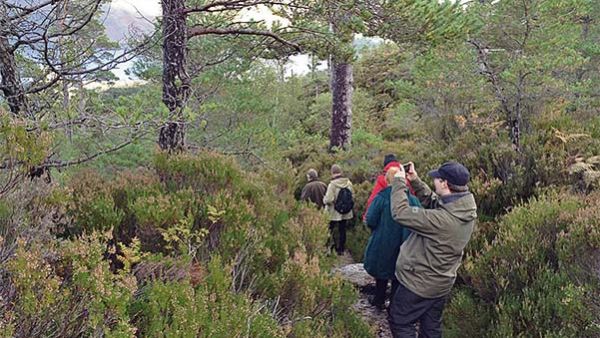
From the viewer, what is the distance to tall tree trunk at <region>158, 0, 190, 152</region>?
565 cm

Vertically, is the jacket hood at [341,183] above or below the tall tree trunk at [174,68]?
below

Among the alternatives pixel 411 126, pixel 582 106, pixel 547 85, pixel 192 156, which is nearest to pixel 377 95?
pixel 411 126

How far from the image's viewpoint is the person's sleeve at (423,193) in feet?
15.6

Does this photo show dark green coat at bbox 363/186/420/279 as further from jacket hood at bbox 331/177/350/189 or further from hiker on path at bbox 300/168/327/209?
hiker on path at bbox 300/168/327/209

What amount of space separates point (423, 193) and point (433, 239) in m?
1.17

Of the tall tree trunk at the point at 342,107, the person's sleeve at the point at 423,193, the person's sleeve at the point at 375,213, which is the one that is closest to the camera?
the person's sleeve at the point at 423,193

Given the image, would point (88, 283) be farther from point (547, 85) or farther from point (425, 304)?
point (547, 85)

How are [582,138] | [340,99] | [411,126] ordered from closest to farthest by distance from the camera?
[582,138] → [340,99] → [411,126]

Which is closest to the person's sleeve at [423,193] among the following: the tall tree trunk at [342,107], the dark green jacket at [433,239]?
the dark green jacket at [433,239]

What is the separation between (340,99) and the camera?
1212cm

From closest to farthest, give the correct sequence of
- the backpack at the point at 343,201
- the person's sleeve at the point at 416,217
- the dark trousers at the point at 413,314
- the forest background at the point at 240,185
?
the forest background at the point at 240,185 < the person's sleeve at the point at 416,217 < the dark trousers at the point at 413,314 < the backpack at the point at 343,201

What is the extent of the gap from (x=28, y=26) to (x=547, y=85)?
312 inches

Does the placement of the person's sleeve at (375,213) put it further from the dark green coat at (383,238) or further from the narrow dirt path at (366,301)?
the narrow dirt path at (366,301)

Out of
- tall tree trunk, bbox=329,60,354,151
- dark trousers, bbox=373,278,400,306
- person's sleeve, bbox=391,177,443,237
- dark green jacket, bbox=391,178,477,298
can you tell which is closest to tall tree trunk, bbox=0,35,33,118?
person's sleeve, bbox=391,177,443,237
